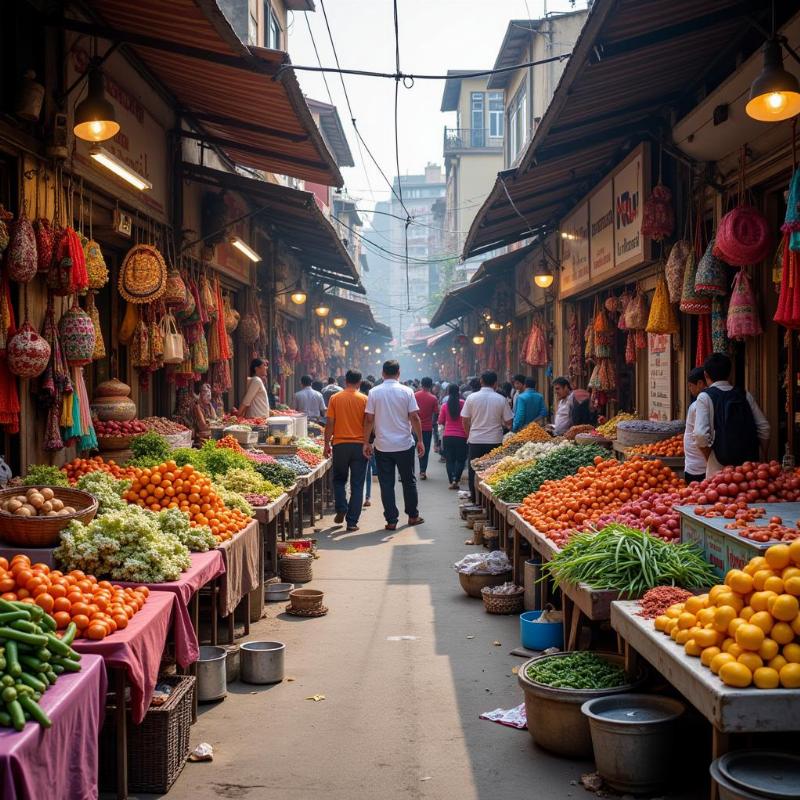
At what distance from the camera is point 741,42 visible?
7.80 metres

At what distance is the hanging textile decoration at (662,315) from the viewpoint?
384 inches

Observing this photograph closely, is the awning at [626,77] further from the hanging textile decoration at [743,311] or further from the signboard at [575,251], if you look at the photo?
the hanging textile decoration at [743,311]

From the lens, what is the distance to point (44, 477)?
646 centimetres

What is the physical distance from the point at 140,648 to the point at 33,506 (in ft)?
5.27

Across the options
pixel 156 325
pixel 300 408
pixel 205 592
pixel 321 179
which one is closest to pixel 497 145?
pixel 300 408

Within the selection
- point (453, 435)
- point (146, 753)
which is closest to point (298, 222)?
point (453, 435)

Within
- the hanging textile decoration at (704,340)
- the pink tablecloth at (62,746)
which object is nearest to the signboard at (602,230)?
the hanging textile decoration at (704,340)

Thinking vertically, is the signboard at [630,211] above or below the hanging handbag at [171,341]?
above

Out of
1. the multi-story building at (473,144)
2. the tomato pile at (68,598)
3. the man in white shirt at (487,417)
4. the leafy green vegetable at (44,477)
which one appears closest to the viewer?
the tomato pile at (68,598)

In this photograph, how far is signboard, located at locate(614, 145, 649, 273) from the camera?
10.6 metres

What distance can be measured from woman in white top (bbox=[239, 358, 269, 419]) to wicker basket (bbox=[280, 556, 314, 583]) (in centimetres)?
468

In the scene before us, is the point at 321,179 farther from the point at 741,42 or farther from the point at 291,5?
the point at 291,5

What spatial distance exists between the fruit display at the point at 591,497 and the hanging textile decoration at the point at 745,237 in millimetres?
1841

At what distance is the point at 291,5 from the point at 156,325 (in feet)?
52.3
